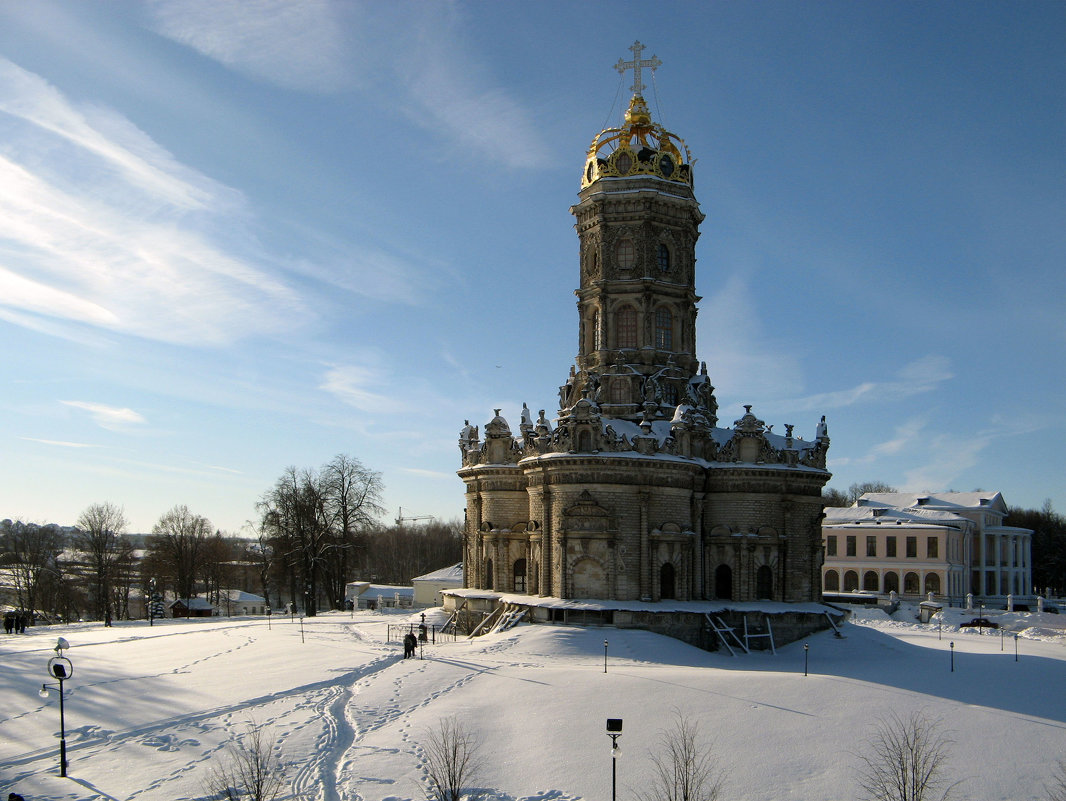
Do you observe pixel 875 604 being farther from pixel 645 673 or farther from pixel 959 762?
pixel 959 762

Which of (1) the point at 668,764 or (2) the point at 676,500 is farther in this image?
(2) the point at 676,500

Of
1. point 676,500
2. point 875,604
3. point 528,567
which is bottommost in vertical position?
point 875,604

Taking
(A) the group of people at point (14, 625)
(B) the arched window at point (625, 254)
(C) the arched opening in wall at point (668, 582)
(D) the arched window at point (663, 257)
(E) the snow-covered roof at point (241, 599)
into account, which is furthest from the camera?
(E) the snow-covered roof at point (241, 599)

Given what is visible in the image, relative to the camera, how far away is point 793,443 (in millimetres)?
42625

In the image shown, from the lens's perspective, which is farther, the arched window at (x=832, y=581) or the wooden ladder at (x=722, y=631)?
the arched window at (x=832, y=581)

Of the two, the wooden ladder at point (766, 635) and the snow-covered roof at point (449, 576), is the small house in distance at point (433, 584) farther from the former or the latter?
the wooden ladder at point (766, 635)

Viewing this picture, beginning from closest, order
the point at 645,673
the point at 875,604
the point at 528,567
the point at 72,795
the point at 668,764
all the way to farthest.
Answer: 1. the point at 72,795
2. the point at 668,764
3. the point at 645,673
4. the point at 528,567
5. the point at 875,604

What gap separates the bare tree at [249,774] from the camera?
1655 centimetres

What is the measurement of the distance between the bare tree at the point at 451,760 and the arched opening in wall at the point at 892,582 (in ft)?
182

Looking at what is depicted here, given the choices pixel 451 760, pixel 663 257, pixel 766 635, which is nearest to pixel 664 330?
pixel 663 257

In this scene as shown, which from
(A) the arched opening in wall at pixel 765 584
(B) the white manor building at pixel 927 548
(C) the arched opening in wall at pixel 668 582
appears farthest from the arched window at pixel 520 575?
(B) the white manor building at pixel 927 548

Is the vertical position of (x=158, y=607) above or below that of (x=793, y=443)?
below

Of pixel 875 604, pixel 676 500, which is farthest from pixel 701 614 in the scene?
pixel 875 604

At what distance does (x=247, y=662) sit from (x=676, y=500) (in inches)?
723
